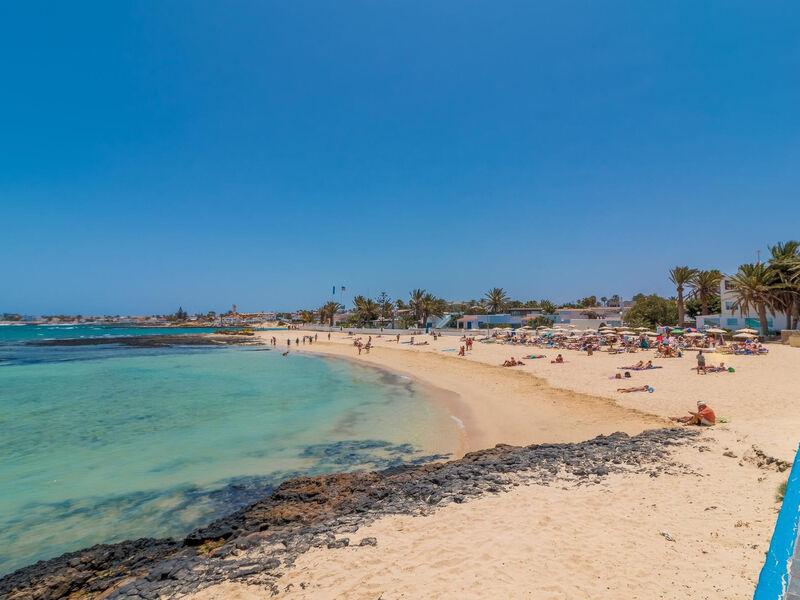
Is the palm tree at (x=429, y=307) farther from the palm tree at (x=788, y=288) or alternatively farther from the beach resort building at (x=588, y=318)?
the palm tree at (x=788, y=288)

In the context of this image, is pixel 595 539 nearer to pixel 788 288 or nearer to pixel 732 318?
pixel 788 288

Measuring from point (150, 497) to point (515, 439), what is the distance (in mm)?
8825

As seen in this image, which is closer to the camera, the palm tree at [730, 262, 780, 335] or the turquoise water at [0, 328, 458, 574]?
the turquoise water at [0, 328, 458, 574]

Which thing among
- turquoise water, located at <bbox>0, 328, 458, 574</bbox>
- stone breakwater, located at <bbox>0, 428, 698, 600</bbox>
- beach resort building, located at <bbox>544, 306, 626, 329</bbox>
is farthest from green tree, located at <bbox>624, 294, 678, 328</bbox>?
stone breakwater, located at <bbox>0, 428, 698, 600</bbox>

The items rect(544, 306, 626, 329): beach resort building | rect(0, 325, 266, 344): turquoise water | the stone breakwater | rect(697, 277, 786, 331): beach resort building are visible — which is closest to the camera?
the stone breakwater

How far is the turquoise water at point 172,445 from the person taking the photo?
25.0 ft

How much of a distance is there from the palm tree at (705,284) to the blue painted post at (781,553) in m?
49.3

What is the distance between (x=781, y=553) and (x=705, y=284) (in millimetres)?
51194

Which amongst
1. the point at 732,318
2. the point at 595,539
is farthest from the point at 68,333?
the point at 732,318

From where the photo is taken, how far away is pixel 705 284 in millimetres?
43125

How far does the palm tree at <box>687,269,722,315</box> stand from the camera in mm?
43125

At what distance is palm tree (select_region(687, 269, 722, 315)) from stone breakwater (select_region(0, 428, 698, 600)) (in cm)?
4224

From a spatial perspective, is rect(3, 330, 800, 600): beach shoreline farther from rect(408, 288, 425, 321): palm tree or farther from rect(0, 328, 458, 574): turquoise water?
rect(408, 288, 425, 321): palm tree

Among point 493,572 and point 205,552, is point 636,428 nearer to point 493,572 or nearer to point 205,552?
point 493,572
